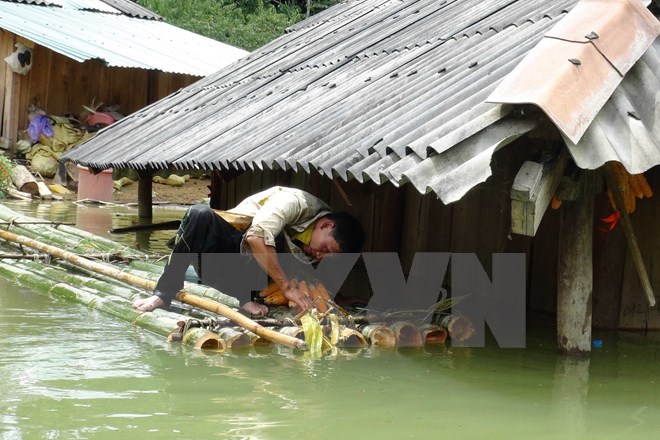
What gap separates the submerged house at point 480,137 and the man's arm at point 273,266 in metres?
0.67

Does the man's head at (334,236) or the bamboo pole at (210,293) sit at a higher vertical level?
the man's head at (334,236)

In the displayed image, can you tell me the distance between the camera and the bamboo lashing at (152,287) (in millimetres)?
6816

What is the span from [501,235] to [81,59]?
36.6 feet

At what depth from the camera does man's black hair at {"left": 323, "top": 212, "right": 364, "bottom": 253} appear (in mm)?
7637

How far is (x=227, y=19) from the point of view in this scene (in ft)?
89.1

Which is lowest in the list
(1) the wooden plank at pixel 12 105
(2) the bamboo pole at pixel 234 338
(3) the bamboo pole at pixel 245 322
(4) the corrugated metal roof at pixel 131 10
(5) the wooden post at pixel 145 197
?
(2) the bamboo pole at pixel 234 338

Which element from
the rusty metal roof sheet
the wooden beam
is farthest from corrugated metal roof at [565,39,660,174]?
the wooden beam

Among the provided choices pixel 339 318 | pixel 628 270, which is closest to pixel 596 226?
pixel 628 270

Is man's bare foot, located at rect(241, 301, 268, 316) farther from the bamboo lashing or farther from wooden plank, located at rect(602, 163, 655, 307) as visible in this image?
wooden plank, located at rect(602, 163, 655, 307)

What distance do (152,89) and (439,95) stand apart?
1516 cm

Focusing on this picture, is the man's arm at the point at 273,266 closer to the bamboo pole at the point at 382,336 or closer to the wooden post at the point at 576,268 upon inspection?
the bamboo pole at the point at 382,336

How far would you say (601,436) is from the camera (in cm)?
538

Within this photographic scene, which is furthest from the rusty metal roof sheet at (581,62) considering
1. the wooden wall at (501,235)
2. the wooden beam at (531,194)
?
the wooden wall at (501,235)

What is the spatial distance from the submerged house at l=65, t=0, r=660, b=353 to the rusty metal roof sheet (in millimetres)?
11
